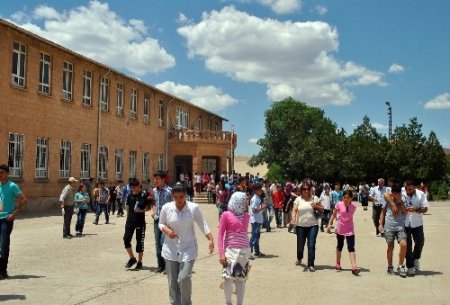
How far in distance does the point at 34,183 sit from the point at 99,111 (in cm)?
703

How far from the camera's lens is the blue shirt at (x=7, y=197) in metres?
9.42

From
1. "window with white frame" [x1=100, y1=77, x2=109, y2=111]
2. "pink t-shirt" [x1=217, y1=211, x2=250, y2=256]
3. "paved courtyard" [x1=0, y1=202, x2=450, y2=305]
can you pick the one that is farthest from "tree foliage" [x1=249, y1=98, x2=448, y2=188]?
"pink t-shirt" [x1=217, y1=211, x2=250, y2=256]

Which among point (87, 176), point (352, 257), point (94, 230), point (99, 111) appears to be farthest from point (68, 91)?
point (352, 257)

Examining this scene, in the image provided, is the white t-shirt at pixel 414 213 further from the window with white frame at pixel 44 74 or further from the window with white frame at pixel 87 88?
the window with white frame at pixel 87 88

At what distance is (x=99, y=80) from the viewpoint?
31609 millimetres

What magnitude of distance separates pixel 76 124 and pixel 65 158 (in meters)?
1.93

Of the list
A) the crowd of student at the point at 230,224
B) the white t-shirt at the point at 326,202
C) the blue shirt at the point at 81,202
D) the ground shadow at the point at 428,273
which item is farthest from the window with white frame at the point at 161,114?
the ground shadow at the point at 428,273

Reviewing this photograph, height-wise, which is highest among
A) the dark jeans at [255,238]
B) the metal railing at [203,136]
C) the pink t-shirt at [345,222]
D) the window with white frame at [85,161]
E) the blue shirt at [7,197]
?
the metal railing at [203,136]

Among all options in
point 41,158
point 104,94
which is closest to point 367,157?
point 104,94

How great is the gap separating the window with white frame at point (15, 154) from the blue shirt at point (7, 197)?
15.4m

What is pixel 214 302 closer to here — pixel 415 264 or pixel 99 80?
pixel 415 264

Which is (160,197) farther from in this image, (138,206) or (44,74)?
(44,74)

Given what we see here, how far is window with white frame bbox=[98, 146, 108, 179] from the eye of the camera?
105ft

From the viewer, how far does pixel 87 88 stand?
30562 mm
